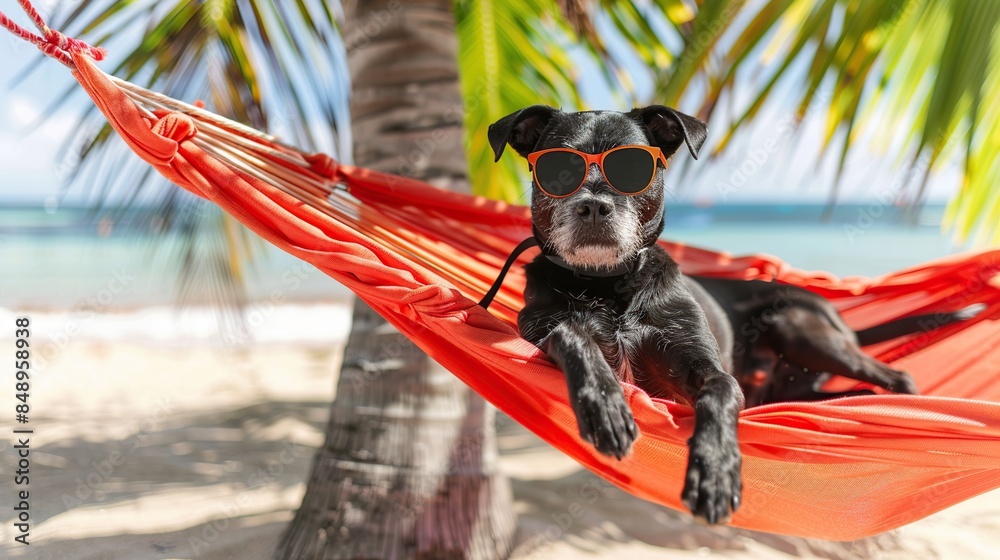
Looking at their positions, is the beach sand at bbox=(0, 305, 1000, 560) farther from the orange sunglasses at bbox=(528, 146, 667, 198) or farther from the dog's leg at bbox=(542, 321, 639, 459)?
the orange sunglasses at bbox=(528, 146, 667, 198)

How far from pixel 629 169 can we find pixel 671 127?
11.9 inches

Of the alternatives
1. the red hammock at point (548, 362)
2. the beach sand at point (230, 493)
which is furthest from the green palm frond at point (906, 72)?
the beach sand at point (230, 493)

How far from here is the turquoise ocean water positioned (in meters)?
11.2

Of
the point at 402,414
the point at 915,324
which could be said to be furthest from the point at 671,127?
the point at 402,414

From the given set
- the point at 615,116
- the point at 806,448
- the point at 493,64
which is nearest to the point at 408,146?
the point at 615,116

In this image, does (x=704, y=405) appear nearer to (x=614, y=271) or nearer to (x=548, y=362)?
(x=548, y=362)

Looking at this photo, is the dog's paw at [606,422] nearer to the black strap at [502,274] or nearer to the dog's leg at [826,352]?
the black strap at [502,274]

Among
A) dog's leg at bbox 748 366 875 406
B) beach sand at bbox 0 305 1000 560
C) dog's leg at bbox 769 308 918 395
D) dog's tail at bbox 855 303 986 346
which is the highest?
dog's tail at bbox 855 303 986 346

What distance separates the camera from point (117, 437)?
429cm

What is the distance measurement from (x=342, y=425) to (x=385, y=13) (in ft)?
5.09

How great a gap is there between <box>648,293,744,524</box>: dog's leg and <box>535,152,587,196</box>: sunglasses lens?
414 mm

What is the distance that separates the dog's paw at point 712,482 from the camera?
1331mm

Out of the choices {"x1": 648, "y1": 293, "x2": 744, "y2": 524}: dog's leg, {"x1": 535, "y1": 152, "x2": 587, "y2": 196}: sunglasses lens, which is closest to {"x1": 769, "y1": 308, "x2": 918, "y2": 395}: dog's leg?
{"x1": 648, "y1": 293, "x2": 744, "y2": 524}: dog's leg

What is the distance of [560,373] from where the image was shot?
1596 millimetres
